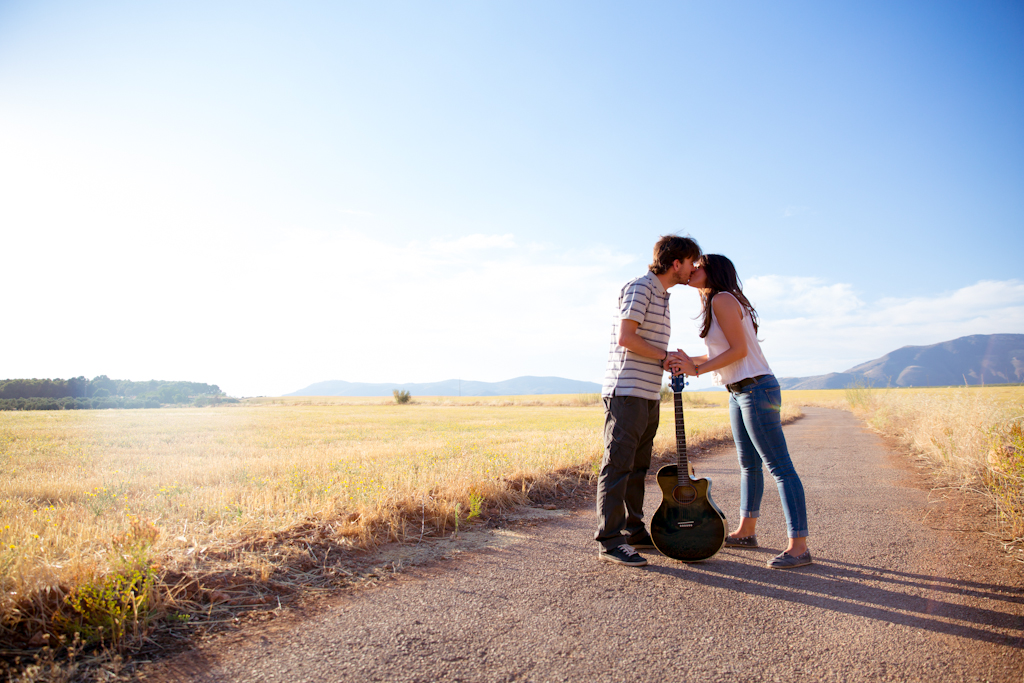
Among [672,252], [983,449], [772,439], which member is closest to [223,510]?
[672,252]

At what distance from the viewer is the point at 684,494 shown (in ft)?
13.6

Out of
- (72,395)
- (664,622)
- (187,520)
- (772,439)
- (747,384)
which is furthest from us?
(72,395)

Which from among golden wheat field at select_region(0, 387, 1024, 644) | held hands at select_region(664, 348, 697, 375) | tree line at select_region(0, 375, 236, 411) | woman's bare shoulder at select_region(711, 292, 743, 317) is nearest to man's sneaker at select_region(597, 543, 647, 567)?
held hands at select_region(664, 348, 697, 375)

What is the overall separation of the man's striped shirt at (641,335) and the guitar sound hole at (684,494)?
2.55 ft

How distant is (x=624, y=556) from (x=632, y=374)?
1.47 metres

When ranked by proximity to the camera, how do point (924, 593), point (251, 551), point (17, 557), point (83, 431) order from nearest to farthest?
point (17, 557) < point (924, 593) < point (251, 551) < point (83, 431)

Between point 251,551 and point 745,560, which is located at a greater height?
point 251,551

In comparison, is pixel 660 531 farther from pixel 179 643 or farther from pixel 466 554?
pixel 179 643

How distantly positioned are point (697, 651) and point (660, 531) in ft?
5.16

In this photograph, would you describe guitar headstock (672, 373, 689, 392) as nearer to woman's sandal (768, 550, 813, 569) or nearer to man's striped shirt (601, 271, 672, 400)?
man's striped shirt (601, 271, 672, 400)

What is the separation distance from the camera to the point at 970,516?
5578 mm

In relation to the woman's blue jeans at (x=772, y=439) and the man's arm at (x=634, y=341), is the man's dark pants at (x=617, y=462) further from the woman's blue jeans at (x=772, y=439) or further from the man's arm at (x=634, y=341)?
the woman's blue jeans at (x=772, y=439)

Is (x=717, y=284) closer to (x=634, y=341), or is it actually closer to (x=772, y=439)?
(x=634, y=341)

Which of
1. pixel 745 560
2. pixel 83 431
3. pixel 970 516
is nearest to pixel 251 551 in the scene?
pixel 745 560
